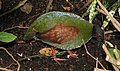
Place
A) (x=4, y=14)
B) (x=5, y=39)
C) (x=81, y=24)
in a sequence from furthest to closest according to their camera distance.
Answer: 1. (x=4, y=14)
2. (x=81, y=24)
3. (x=5, y=39)

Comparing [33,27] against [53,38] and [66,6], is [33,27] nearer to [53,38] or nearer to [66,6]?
[53,38]

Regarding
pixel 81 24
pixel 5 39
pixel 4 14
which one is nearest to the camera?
pixel 5 39

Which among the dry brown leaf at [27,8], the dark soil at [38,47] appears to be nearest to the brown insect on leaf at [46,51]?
the dark soil at [38,47]

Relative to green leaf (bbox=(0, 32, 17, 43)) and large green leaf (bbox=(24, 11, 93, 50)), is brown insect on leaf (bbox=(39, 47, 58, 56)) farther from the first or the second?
green leaf (bbox=(0, 32, 17, 43))

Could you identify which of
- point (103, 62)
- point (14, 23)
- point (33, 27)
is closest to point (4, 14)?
point (14, 23)

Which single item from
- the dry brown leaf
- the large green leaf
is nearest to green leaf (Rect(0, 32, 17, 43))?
the large green leaf

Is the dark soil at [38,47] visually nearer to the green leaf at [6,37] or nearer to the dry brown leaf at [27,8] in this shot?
the dry brown leaf at [27,8]

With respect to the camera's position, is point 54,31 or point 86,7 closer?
point 54,31
